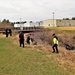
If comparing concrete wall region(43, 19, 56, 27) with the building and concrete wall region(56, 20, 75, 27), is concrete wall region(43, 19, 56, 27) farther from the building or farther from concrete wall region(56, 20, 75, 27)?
concrete wall region(56, 20, 75, 27)

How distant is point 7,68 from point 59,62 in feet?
11.7

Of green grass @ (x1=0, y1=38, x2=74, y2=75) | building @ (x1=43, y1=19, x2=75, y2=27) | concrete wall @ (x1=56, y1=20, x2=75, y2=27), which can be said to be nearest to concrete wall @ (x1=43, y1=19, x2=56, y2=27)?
building @ (x1=43, y1=19, x2=75, y2=27)

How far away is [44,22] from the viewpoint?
5374 inches

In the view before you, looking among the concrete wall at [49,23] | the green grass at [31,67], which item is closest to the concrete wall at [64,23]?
the concrete wall at [49,23]

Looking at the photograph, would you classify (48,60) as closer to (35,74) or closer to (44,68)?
(44,68)

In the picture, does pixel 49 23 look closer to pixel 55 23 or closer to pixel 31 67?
pixel 55 23

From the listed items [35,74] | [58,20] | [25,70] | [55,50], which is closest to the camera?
[35,74]

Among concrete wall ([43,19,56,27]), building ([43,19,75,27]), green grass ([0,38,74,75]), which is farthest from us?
concrete wall ([43,19,56,27])

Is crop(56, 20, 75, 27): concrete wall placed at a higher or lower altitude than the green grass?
higher

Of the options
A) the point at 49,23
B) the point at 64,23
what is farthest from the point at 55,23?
the point at 64,23

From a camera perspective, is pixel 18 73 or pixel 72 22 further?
pixel 72 22

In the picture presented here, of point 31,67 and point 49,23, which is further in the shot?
point 49,23

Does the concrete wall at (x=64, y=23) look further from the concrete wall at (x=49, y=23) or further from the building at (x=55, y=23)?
the concrete wall at (x=49, y=23)

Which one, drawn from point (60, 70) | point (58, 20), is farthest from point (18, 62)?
point (58, 20)
